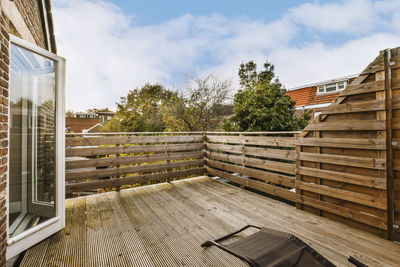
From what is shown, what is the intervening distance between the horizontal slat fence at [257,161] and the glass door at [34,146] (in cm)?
296

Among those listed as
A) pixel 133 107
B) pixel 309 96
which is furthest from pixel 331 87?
pixel 133 107

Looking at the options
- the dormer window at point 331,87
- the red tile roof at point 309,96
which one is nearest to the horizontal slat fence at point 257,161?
the red tile roof at point 309,96

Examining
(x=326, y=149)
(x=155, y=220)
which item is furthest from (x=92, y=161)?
(x=326, y=149)

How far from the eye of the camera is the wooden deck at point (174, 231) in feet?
5.92

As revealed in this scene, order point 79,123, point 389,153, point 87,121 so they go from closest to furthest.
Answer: point 389,153 < point 79,123 < point 87,121

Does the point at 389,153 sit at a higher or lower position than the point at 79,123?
lower

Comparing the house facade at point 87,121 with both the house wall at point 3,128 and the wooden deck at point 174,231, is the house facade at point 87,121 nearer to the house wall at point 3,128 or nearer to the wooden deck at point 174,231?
the wooden deck at point 174,231

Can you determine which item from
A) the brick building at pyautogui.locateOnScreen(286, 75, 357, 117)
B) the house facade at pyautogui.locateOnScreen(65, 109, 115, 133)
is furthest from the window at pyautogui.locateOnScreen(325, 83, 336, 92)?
the house facade at pyautogui.locateOnScreen(65, 109, 115, 133)

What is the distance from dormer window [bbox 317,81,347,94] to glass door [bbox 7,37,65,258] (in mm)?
14673

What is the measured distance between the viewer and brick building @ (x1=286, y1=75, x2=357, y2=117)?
1230 cm

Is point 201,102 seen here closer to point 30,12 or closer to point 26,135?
point 30,12

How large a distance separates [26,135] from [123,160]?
189 centimetres

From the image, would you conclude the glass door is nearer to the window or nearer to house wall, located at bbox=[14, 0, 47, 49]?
house wall, located at bbox=[14, 0, 47, 49]

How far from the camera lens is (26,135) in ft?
7.09
